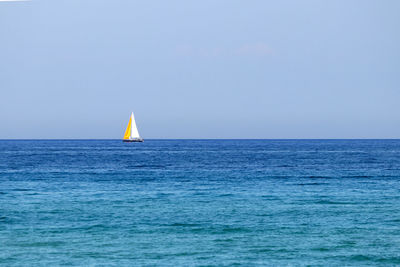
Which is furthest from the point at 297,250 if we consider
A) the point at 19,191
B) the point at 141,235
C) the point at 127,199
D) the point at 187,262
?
the point at 19,191

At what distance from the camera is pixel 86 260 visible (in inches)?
686

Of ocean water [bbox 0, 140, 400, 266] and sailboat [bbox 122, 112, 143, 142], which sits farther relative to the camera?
sailboat [bbox 122, 112, 143, 142]

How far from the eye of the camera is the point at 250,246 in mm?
Result: 19281

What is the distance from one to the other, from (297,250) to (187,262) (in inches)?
157

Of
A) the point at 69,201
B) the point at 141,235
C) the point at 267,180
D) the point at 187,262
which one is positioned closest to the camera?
the point at 187,262

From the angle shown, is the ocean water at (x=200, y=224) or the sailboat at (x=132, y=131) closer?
the ocean water at (x=200, y=224)

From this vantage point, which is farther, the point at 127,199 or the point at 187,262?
the point at 127,199

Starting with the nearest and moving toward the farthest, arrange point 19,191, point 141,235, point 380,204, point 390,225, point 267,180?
1. point 141,235
2. point 390,225
3. point 380,204
4. point 19,191
5. point 267,180

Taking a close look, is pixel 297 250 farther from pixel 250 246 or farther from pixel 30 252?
pixel 30 252

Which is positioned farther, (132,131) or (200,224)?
(132,131)

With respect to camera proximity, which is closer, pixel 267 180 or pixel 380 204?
pixel 380 204

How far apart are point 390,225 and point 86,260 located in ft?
41.8

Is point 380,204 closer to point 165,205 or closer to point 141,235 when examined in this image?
point 165,205

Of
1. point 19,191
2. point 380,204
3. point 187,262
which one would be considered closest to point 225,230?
point 187,262
